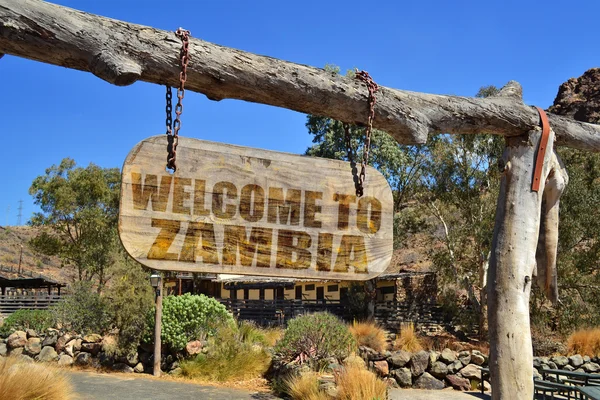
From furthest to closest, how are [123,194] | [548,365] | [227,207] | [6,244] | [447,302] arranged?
[6,244] < [447,302] < [548,365] < [227,207] < [123,194]

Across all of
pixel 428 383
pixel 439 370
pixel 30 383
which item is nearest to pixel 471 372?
pixel 439 370

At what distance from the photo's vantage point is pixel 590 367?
613 inches

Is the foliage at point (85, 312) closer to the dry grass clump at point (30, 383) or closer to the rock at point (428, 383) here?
the dry grass clump at point (30, 383)

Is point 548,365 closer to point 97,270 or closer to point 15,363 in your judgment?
point 15,363

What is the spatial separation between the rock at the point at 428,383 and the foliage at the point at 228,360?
160 inches

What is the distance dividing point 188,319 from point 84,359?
3394mm

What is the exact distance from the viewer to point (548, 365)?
1530 cm

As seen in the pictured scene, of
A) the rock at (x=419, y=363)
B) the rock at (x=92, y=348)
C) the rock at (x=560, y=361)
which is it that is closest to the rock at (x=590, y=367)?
the rock at (x=560, y=361)

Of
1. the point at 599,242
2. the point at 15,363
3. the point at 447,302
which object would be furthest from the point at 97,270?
the point at 599,242

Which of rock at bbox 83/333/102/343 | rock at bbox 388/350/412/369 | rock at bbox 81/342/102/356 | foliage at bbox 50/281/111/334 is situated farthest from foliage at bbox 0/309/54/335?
rock at bbox 388/350/412/369

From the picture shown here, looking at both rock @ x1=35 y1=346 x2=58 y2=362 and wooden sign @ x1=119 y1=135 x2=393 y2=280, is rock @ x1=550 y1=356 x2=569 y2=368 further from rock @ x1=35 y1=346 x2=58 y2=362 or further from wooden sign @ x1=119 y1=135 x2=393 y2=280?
wooden sign @ x1=119 y1=135 x2=393 y2=280

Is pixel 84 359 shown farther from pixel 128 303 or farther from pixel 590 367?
pixel 590 367

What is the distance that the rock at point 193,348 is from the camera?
53.4 feet

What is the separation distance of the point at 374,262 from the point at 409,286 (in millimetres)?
29623
